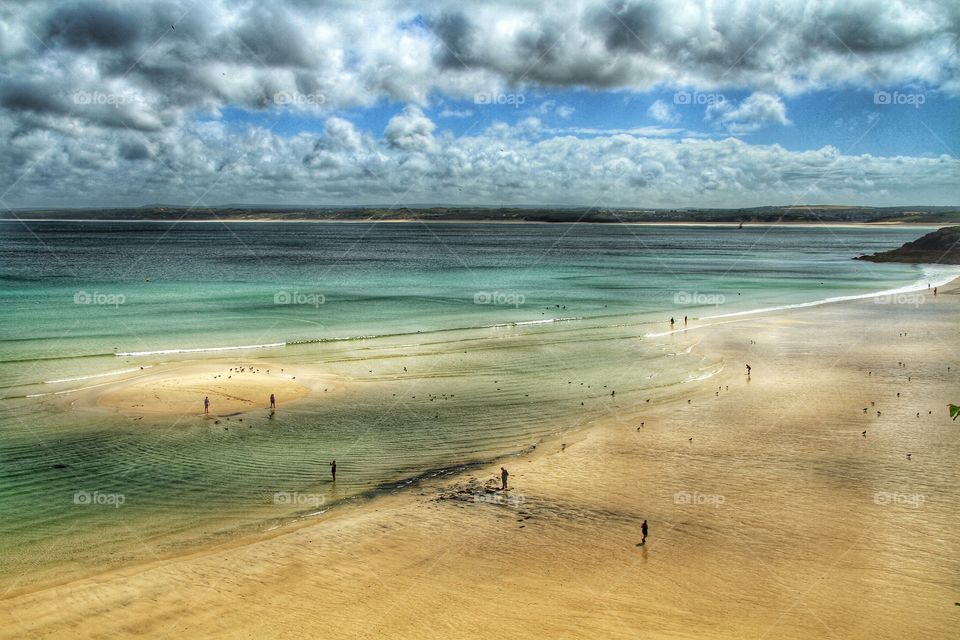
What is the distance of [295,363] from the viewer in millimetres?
35656

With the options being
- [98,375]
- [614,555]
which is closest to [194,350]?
[98,375]

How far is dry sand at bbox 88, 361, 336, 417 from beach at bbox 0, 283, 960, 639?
36.7 ft

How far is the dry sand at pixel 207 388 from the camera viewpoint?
2755 cm

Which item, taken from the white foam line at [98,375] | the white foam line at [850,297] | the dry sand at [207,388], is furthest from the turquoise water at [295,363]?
the white foam line at [850,297]

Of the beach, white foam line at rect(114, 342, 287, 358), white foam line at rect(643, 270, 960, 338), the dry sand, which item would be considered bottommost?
the beach

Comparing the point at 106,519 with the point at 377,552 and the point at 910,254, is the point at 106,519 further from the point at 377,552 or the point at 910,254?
the point at 910,254

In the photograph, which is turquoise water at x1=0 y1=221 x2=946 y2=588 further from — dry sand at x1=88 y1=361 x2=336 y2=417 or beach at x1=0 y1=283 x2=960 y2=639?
beach at x1=0 y1=283 x2=960 y2=639

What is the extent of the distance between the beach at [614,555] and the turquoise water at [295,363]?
1757mm

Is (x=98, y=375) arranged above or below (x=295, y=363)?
below

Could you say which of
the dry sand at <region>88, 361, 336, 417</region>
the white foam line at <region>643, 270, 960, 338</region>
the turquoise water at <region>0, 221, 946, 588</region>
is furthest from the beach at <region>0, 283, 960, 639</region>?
the white foam line at <region>643, 270, 960, 338</region>

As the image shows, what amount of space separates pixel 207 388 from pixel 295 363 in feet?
19.9

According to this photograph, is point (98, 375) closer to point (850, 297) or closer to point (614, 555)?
point (614, 555)

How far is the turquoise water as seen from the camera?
18.5 meters

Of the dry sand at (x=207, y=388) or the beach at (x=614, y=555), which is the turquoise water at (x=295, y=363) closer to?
the dry sand at (x=207, y=388)
